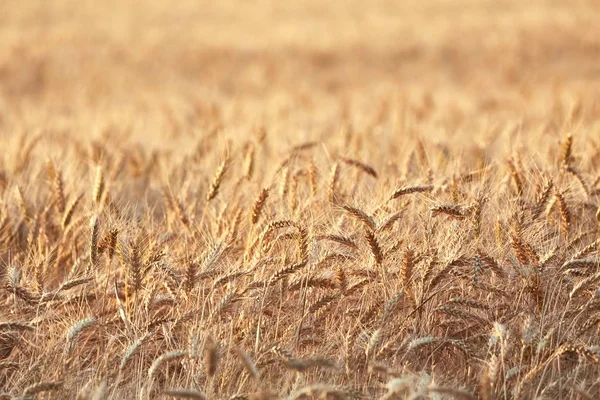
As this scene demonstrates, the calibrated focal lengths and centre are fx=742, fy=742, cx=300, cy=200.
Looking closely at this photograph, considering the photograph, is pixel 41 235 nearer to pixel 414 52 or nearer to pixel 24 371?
pixel 24 371

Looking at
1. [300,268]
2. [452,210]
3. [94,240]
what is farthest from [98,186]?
[452,210]

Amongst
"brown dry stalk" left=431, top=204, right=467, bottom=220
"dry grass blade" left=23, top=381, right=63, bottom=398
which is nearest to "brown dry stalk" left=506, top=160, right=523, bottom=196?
"brown dry stalk" left=431, top=204, right=467, bottom=220

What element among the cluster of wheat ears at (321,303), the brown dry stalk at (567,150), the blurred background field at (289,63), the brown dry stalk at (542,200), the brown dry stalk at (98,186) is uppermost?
the blurred background field at (289,63)

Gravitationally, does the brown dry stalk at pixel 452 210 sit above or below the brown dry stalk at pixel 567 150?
below

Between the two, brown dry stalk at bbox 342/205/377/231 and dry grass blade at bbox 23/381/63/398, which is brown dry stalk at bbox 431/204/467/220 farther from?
dry grass blade at bbox 23/381/63/398

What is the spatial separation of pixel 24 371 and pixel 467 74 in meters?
9.88

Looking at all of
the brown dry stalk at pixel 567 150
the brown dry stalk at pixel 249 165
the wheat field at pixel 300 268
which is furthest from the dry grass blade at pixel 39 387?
the brown dry stalk at pixel 567 150

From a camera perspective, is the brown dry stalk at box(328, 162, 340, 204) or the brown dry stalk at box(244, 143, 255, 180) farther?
the brown dry stalk at box(244, 143, 255, 180)

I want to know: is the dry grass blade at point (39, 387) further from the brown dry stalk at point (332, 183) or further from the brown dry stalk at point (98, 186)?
the brown dry stalk at point (332, 183)

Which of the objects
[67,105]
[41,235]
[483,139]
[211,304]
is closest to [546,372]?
[211,304]

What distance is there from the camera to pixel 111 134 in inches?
223

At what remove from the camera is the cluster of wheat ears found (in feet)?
7.56

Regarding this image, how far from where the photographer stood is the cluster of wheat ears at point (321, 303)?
2305 millimetres

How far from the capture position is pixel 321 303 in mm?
2527
